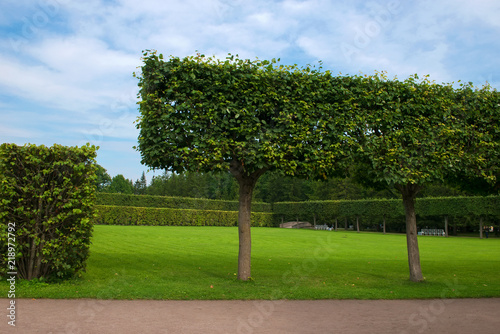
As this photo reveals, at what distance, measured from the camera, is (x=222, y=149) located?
11.2m

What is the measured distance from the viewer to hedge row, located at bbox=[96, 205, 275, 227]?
149 ft

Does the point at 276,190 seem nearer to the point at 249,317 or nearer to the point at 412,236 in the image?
the point at 412,236

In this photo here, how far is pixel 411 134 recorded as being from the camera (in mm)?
12438

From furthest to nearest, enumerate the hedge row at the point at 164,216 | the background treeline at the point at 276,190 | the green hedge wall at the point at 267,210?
1. the background treeline at the point at 276,190
2. the hedge row at the point at 164,216
3. the green hedge wall at the point at 267,210

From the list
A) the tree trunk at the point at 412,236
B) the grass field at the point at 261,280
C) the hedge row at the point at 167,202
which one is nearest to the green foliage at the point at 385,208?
the hedge row at the point at 167,202

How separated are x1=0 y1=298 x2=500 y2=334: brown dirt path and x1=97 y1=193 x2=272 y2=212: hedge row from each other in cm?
3949

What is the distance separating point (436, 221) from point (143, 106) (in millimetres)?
52399

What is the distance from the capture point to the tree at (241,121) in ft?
36.7

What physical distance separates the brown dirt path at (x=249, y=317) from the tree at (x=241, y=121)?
142 inches

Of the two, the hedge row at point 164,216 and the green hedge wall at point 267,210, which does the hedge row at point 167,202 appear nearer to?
the green hedge wall at point 267,210

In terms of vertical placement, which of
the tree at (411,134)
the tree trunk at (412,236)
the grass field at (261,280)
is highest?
the tree at (411,134)

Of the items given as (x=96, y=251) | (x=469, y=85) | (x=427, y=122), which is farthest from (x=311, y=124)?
(x=96, y=251)

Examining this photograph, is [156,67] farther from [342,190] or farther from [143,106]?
[342,190]

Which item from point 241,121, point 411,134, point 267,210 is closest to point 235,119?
point 241,121
